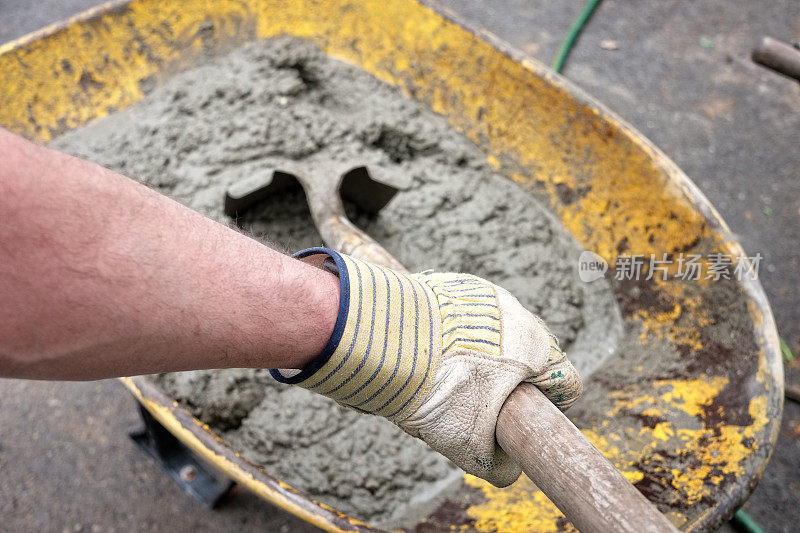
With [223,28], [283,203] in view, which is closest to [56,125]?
[223,28]

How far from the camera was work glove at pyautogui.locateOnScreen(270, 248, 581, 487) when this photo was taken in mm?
947

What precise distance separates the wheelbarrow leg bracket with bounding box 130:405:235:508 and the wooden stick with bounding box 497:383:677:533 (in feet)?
4.24

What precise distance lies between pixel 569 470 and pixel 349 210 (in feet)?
3.76

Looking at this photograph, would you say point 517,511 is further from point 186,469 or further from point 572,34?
point 572,34

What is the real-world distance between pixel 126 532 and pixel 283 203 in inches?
47.3

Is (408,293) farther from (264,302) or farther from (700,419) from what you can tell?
(700,419)

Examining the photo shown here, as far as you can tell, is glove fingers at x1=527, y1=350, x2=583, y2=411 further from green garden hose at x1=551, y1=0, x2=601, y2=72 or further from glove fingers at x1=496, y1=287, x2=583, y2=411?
green garden hose at x1=551, y1=0, x2=601, y2=72

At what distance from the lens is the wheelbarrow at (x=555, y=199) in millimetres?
1293

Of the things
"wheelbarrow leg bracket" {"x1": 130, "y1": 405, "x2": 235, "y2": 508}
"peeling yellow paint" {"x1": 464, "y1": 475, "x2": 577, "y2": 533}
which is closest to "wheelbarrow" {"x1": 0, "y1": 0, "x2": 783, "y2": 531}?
"peeling yellow paint" {"x1": 464, "y1": 475, "x2": 577, "y2": 533}

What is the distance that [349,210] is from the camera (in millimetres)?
1842

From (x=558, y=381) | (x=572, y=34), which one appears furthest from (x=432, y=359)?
(x=572, y=34)

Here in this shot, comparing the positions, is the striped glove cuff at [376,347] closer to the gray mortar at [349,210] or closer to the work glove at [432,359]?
the work glove at [432,359]

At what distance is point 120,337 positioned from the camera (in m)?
0.74

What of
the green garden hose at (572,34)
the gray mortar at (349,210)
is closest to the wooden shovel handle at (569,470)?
the gray mortar at (349,210)
